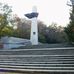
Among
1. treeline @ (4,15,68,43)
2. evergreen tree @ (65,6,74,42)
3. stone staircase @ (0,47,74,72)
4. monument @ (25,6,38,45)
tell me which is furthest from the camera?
treeline @ (4,15,68,43)

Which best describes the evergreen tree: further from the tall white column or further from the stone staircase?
the stone staircase

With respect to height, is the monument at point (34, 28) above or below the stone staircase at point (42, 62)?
above

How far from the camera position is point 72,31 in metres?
40.2

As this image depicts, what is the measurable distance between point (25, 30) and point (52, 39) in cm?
733

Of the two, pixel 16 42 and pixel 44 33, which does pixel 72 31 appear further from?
pixel 44 33

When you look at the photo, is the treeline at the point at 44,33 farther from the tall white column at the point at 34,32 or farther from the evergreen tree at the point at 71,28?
the evergreen tree at the point at 71,28

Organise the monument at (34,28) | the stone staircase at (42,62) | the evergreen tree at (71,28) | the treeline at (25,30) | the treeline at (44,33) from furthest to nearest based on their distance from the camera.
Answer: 1. the treeline at (44,33)
2. the treeline at (25,30)
3. the monument at (34,28)
4. the evergreen tree at (71,28)
5. the stone staircase at (42,62)

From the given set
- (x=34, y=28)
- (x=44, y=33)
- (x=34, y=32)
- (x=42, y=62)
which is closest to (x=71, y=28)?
(x=34, y=32)

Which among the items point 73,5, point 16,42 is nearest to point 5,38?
point 16,42

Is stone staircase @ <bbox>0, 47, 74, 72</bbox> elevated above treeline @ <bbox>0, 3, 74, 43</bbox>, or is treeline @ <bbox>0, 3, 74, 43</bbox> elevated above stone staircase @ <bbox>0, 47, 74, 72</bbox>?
treeline @ <bbox>0, 3, 74, 43</bbox>

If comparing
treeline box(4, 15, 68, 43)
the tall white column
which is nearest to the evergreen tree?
the tall white column

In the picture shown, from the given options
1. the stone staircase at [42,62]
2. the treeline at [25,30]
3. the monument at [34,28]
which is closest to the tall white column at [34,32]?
the monument at [34,28]

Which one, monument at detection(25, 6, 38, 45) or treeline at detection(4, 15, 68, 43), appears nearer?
monument at detection(25, 6, 38, 45)

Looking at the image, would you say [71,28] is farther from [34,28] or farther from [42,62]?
[42,62]
